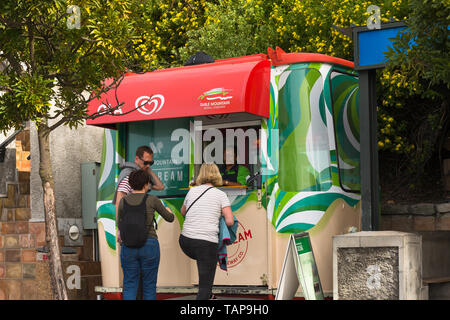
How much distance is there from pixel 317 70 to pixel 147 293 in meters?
3.30

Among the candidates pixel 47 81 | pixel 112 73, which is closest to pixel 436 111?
pixel 112 73

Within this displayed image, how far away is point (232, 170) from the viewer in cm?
936

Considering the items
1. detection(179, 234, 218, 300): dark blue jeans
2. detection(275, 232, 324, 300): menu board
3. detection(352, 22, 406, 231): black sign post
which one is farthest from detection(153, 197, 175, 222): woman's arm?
detection(352, 22, 406, 231): black sign post

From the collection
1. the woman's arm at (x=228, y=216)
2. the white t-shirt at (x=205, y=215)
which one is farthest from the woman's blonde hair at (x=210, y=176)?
the woman's arm at (x=228, y=216)

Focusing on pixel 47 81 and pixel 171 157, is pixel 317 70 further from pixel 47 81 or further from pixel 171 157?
pixel 47 81

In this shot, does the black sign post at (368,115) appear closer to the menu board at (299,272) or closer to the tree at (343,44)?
the menu board at (299,272)

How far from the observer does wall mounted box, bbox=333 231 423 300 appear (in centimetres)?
745

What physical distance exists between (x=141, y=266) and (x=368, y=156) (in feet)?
Answer: 9.16

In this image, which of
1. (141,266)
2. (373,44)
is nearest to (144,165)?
(141,266)

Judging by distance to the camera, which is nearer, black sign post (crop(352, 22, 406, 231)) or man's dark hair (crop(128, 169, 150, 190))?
man's dark hair (crop(128, 169, 150, 190))

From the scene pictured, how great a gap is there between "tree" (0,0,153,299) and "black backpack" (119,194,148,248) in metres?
1.23

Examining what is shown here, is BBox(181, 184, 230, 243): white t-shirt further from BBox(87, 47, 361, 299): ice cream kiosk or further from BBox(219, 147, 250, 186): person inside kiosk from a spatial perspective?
BBox(219, 147, 250, 186): person inside kiosk

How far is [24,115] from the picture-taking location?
8.02 meters

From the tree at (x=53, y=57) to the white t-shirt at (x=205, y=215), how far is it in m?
1.67
